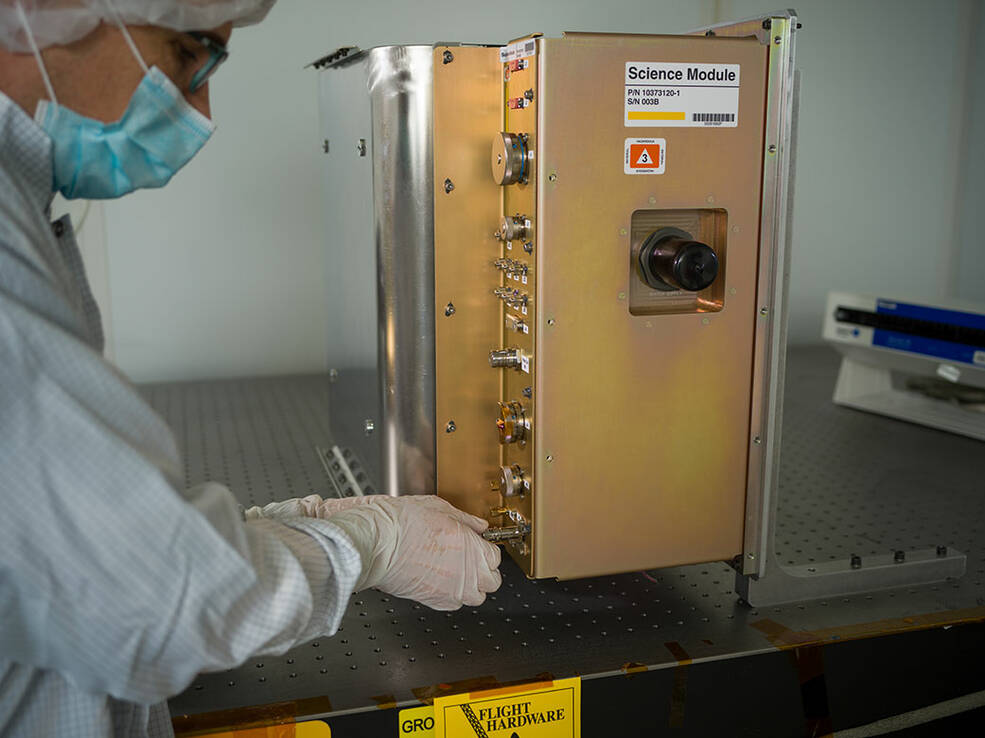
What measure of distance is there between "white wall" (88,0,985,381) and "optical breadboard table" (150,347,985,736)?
709 mm

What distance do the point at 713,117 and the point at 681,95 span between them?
0.14ft

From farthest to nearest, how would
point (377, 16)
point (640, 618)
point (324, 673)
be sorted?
1. point (377, 16)
2. point (640, 618)
3. point (324, 673)

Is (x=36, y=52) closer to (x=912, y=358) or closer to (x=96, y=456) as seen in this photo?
(x=96, y=456)

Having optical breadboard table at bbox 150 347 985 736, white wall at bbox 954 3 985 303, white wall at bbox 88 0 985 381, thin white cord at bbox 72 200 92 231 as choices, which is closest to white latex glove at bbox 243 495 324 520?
optical breadboard table at bbox 150 347 985 736

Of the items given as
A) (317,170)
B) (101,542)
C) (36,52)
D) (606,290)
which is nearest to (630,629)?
(606,290)

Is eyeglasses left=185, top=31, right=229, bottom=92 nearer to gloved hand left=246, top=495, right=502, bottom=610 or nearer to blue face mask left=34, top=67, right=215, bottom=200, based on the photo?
blue face mask left=34, top=67, right=215, bottom=200

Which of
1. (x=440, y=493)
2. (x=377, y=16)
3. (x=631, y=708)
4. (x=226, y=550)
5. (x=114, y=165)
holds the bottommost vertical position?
(x=631, y=708)

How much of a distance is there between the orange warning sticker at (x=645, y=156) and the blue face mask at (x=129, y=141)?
1.36 ft

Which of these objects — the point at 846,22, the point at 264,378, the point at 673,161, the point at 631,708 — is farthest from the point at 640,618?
the point at 846,22

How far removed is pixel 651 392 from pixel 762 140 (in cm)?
29

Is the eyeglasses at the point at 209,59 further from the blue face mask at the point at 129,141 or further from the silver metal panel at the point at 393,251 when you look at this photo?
the silver metal panel at the point at 393,251

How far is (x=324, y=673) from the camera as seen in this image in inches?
37.1

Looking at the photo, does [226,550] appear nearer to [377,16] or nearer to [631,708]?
[631,708]

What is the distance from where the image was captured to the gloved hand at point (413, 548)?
892 mm
